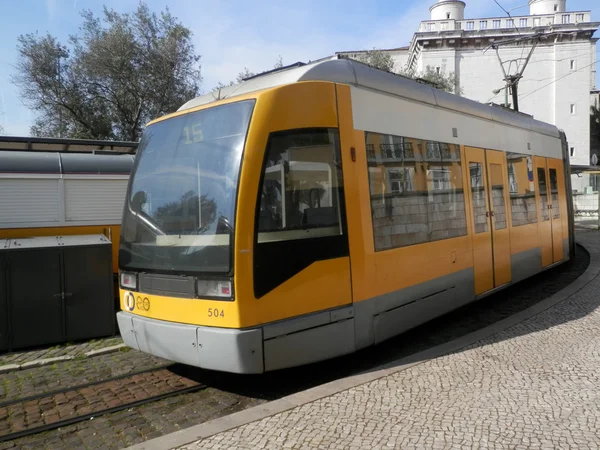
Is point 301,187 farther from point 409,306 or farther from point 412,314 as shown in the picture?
point 412,314

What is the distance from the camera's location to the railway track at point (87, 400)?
4395 mm

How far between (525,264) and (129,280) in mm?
7134

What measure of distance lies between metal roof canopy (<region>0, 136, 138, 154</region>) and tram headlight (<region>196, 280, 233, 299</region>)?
612 cm

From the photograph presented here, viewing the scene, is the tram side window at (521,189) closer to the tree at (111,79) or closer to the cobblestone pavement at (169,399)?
the cobblestone pavement at (169,399)

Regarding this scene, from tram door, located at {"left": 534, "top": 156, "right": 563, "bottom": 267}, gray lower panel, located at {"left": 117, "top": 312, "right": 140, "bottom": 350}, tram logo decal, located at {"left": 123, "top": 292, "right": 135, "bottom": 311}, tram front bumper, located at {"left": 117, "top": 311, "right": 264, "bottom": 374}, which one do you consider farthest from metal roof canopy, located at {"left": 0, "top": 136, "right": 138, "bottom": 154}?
tram door, located at {"left": 534, "top": 156, "right": 563, "bottom": 267}

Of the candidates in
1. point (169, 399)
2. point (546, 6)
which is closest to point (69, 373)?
point (169, 399)

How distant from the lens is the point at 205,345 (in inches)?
172

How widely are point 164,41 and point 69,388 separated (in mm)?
18950

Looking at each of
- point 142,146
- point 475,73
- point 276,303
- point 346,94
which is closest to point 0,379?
point 142,146

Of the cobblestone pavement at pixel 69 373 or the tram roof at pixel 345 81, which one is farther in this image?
the cobblestone pavement at pixel 69 373

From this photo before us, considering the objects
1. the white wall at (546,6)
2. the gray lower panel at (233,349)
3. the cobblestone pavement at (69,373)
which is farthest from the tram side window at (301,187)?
the white wall at (546,6)

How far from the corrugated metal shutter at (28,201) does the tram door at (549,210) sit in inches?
360

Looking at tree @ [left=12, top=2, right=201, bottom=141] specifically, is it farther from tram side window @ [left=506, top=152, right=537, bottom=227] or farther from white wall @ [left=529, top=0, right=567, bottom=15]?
white wall @ [left=529, top=0, right=567, bottom=15]

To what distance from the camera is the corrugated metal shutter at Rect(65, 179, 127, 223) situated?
868 centimetres
